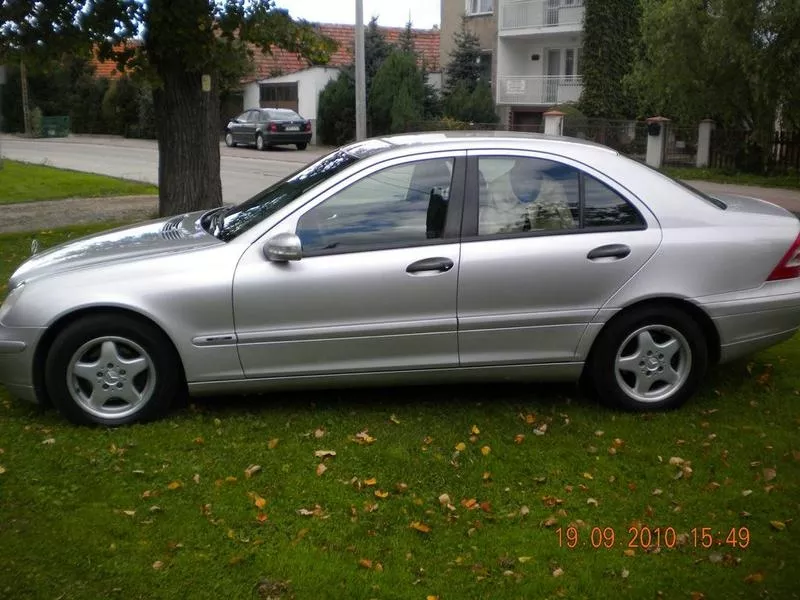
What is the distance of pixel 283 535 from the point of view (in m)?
3.96

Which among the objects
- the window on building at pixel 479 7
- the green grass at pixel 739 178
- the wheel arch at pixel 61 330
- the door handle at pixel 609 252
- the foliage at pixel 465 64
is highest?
the window on building at pixel 479 7

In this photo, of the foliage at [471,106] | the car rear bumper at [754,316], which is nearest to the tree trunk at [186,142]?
the car rear bumper at [754,316]

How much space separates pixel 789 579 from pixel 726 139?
23.5 metres

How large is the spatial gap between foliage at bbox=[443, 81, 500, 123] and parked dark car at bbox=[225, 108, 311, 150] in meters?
5.46

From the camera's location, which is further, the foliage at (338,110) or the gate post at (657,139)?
the foliage at (338,110)

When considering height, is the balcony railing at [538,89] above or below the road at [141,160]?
above

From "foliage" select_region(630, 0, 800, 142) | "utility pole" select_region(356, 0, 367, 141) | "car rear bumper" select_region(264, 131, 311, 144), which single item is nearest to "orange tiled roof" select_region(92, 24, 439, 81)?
"car rear bumper" select_region(264, 131, 311, 144)

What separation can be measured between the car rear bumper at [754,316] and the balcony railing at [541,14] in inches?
1193

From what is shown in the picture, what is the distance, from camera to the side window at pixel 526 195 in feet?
17.1

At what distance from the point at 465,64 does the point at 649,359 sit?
34.0m

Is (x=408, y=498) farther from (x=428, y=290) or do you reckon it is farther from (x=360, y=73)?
(x=360, y=73)

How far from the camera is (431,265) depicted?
5.05 meters

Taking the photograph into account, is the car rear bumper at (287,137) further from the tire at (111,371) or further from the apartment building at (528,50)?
the tire at (111,371)

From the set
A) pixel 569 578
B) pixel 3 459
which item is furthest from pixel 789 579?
pixel 3 459
